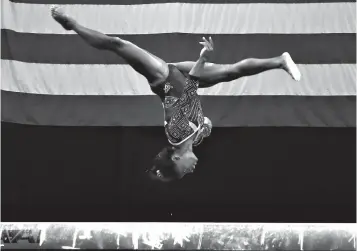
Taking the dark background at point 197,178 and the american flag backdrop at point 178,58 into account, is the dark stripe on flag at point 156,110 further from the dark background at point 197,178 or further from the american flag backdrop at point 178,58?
the dark background at point 197,178

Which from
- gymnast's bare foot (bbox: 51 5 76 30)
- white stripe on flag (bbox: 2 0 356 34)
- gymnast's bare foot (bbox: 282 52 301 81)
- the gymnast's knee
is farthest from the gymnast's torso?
white stripe on flag (bbox: 2 0 356 34)

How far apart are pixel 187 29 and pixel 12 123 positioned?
1.15 m

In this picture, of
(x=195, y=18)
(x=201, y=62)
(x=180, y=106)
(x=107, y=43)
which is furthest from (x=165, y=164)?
(x=195, y=18)

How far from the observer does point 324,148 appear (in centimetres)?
387

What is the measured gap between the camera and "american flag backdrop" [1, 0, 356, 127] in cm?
374

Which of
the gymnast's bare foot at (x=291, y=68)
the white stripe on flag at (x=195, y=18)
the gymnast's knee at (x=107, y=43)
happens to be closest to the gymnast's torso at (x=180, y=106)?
the gymnast's knee at (x=107, y=43)

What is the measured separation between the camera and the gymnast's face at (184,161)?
3.28 meters

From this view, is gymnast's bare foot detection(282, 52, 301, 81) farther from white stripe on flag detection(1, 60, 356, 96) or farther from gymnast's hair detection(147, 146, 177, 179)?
white stripe on flag detection(1, 60, 356, 96)

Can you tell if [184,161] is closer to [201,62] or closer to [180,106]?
[180,106]

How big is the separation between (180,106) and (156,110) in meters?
0.61

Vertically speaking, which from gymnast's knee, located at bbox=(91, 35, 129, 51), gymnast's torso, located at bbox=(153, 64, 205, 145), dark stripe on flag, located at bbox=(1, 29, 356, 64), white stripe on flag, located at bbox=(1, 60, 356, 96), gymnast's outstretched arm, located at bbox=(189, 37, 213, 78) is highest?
dark stripe on flag, located at bbox=(1, 29, 356, 64)

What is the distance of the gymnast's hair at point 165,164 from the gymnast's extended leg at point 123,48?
35 centimetres

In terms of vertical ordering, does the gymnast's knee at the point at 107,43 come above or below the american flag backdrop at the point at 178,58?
below

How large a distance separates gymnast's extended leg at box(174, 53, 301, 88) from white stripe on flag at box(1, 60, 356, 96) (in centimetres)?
54
